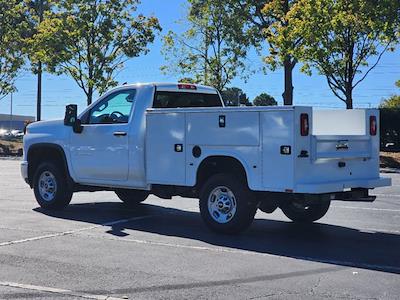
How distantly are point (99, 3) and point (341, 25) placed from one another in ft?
47.8

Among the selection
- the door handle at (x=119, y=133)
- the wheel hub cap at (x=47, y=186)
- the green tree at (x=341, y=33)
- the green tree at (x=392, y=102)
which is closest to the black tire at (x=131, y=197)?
the wheel hub cap at (x=47, y=186)

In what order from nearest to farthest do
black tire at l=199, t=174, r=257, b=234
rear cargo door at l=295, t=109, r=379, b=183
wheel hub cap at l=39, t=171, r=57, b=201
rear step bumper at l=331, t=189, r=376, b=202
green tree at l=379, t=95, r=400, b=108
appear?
rear cargo door at l=295, t=109, r=379, b=183
black tire at l=199, t=174, r=257, b=234
rear step bumper at l=331, t=189, r=376, b=202
wheel hub cap at l=39, t=171, r=57, b=201
green tree at l=379, t=95, r=400, b=108

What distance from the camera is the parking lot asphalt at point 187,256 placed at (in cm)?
570

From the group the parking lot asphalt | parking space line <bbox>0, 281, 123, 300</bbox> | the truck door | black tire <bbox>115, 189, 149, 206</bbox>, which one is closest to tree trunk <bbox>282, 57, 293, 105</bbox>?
black tire <bbox>115, 189, 149, 206</bbox>

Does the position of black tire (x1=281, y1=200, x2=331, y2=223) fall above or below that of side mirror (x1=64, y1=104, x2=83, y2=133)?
below

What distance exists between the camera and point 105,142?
9953mm

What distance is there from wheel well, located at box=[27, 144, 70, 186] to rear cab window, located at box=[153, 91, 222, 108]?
220 centimetres

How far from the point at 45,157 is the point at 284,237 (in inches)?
202

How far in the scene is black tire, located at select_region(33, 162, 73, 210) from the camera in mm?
10711

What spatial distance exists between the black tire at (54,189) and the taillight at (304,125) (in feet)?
16.3

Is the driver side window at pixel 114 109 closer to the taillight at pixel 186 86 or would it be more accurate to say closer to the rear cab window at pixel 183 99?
the rear cab window at pixel 183 99

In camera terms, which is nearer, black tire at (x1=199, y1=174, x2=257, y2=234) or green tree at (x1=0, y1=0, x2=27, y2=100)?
black tire at (x1=199, y1=174, x2=257, y2=234)

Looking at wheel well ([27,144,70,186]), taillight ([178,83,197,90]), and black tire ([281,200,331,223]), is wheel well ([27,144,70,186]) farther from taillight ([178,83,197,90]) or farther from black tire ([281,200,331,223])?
black tire ([281,200,331,223])

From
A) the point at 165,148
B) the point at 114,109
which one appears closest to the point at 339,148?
the point at 165,148
